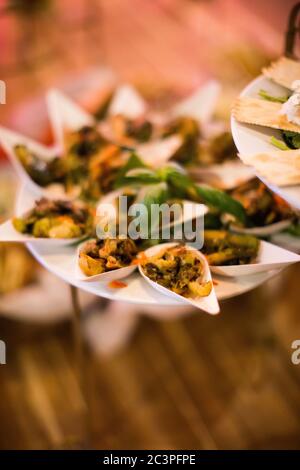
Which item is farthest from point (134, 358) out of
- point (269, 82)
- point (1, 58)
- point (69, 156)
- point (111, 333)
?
point (1, 58)

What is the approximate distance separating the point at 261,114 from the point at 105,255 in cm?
37

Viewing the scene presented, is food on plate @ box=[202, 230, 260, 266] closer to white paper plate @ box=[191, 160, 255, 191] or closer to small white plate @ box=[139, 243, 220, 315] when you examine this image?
small white plate @ box=[139, 243, 220, 315]

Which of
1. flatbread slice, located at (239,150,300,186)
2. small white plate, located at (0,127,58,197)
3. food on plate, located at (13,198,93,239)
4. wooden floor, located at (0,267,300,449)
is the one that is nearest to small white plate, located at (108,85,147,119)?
small white plate, located at (0,127,58,197)

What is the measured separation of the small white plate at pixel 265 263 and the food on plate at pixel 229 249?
0.02m

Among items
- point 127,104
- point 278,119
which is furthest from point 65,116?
point 278,119

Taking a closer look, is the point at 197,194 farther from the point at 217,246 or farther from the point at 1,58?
the point at 1,58

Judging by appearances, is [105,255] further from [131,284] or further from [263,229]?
[263,229]

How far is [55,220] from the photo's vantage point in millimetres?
1144

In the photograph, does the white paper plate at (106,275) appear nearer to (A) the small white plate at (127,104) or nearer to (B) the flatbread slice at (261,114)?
(B) the flatbread slice at (261,114)

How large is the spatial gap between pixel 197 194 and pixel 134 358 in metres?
0.91

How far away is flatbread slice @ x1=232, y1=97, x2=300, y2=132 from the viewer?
0.95 metres

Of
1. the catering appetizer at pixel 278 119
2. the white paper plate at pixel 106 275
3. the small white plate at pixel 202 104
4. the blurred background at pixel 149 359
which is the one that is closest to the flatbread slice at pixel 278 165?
the catering appetizer at pixel 278 119

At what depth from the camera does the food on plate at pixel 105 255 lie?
1025 millimetres

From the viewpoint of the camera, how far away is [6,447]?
1673 millimetres
